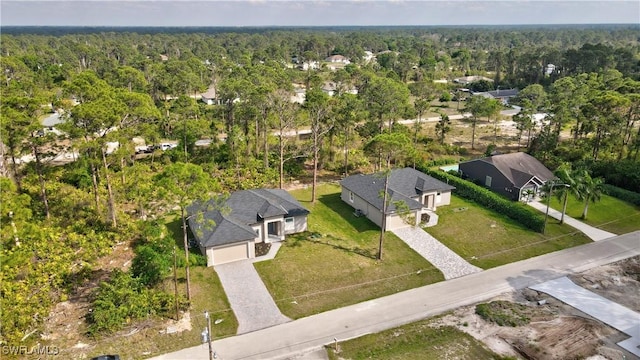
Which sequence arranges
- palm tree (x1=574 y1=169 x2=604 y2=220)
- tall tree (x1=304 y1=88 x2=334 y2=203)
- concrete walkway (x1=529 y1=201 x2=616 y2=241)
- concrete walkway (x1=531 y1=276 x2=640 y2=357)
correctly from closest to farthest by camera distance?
concrete walkway (x1=531 y1=276 x2=640 y2=357), concrete walkway (x1=529 y1=201 x2=616 y2=241), palm tree (x1=574 y1=169 x2=604 y2=220), tall tree (x1=304 y1=88 x2=334 y2=203)

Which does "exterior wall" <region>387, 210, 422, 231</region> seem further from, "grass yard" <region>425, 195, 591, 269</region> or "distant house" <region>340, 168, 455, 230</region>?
"grass yard" <region>425, 195, 591, 269</region>

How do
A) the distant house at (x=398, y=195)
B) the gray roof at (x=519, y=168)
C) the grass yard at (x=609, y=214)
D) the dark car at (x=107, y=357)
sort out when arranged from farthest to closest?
the gray roof at (x=519, y=168) < the grass yard at (x=609, y=214) < the distant house at (x=398, y=195) < the dark car at (x=107, y=357)

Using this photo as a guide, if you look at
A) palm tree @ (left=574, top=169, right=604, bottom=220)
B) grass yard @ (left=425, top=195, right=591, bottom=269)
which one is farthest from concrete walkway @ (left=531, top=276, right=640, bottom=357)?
palm tree @ (left=574, top=169, right=604, bottom=220)

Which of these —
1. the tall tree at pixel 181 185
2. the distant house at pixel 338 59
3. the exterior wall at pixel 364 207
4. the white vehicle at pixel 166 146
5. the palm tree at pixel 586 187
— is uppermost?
the distant house at pixel 338 59

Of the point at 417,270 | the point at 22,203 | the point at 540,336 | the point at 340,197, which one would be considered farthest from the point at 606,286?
the point at 22,203

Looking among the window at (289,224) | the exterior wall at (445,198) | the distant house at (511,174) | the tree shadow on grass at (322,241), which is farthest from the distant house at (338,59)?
the tree shadow on grass at (322,241)

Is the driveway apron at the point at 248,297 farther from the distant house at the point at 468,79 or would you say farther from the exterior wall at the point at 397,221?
the distant house at the point at 468,79

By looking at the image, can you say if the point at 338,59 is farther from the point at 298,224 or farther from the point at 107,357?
the point at 107,357
